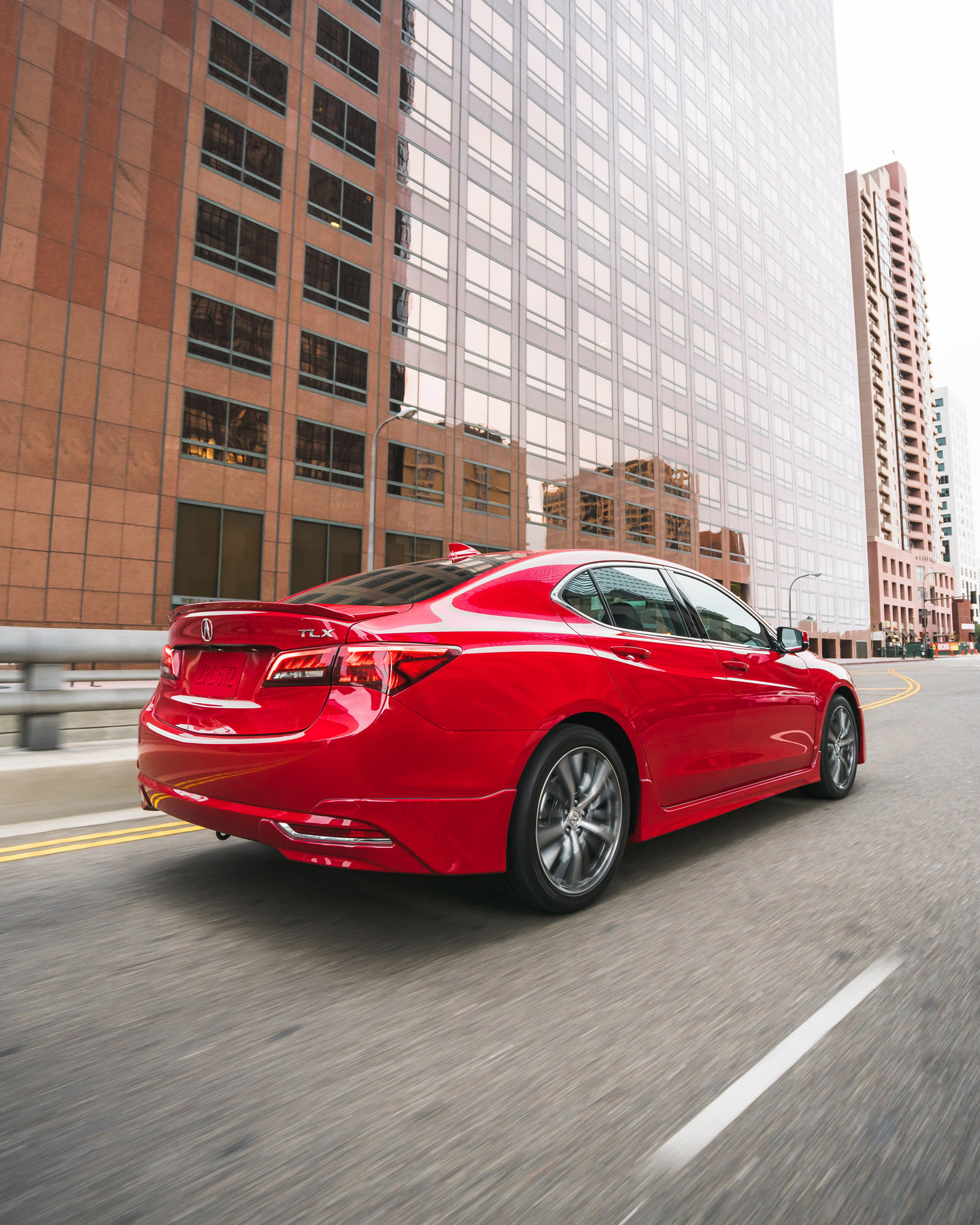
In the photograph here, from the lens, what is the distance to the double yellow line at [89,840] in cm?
402

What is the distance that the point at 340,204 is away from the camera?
93.7ft

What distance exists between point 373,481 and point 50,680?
1891 cm

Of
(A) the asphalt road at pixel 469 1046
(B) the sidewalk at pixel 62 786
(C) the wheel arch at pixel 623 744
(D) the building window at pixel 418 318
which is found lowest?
(A) the asphalt road at pixel 469 1046

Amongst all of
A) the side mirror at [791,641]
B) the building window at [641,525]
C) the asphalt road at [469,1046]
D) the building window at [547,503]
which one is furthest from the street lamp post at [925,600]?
A: the asphalt road at [469,1046]

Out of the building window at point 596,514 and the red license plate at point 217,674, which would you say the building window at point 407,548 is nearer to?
the building window at point 596,514

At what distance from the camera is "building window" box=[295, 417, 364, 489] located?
26.8 meters

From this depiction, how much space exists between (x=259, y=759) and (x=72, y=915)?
116 centimetres

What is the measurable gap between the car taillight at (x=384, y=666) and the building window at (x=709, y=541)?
47429mm

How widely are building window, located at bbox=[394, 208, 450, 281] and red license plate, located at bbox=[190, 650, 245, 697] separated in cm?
3045

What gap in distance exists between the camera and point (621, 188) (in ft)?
144

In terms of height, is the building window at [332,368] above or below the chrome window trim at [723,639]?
above

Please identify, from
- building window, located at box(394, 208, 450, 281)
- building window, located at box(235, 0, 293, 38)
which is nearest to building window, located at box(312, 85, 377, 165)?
building window, located at box(235, 0, 293, 38)

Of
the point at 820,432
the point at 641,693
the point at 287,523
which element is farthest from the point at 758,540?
the point at 641,693

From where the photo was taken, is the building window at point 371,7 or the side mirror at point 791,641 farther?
the building window at point 371,7
